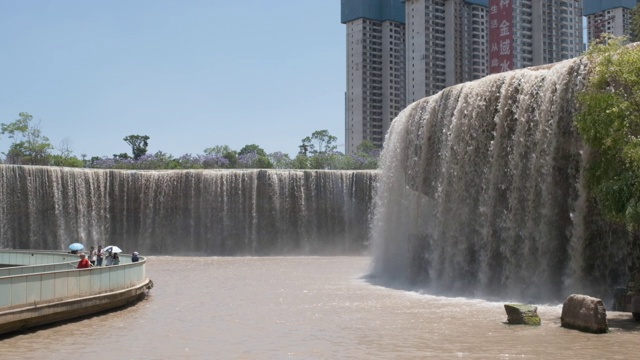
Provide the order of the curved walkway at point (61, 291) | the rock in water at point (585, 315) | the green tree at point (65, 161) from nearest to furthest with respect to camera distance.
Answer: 1. the curved walkway at point (61, 291)
2. the rock in water at point (585, 315)
3. the green tree at point (65, 161)

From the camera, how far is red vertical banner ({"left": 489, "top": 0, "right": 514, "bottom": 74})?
79062mm

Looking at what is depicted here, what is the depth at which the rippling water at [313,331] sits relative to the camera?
15802mm

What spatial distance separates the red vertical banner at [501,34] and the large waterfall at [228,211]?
30599 mm

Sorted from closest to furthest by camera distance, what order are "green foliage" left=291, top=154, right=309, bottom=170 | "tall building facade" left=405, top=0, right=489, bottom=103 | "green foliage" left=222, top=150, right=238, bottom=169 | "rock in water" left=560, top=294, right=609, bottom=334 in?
1. "rock in water" left=560, top=294, right=609, bottom=334
2. "green foliage" left=291, top=154, right=309, bottom=170
3. "tall building facade" left=405, top=0, right=489, bottom=103
4. "green foliage" left=222, top=150, right=238, bottom=169

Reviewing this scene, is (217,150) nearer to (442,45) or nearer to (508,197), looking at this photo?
(442,45)

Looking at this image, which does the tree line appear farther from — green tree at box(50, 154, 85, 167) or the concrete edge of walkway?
the concrete edge of walkway

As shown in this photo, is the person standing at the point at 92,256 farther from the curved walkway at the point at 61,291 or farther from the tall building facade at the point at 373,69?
the tall building facade at the point at 373,69

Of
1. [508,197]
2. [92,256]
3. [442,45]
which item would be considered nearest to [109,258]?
[92,256]

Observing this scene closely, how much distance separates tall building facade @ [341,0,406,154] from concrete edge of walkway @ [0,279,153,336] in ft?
265

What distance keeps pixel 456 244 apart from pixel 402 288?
2308mm

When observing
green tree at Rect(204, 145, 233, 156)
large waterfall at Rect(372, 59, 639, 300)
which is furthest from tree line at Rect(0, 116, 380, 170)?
large waterfall at Rect(372, 59, 639, 300)

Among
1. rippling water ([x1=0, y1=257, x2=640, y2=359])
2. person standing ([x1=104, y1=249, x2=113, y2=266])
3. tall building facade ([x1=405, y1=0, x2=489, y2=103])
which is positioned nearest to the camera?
rippling water ([x1=0, y1=257, x2=640, y2=359])

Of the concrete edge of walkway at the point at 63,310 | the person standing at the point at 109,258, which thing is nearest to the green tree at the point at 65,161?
the person standing at the point at 109,258

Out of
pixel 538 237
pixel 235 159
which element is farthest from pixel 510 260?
pixel 235 159
